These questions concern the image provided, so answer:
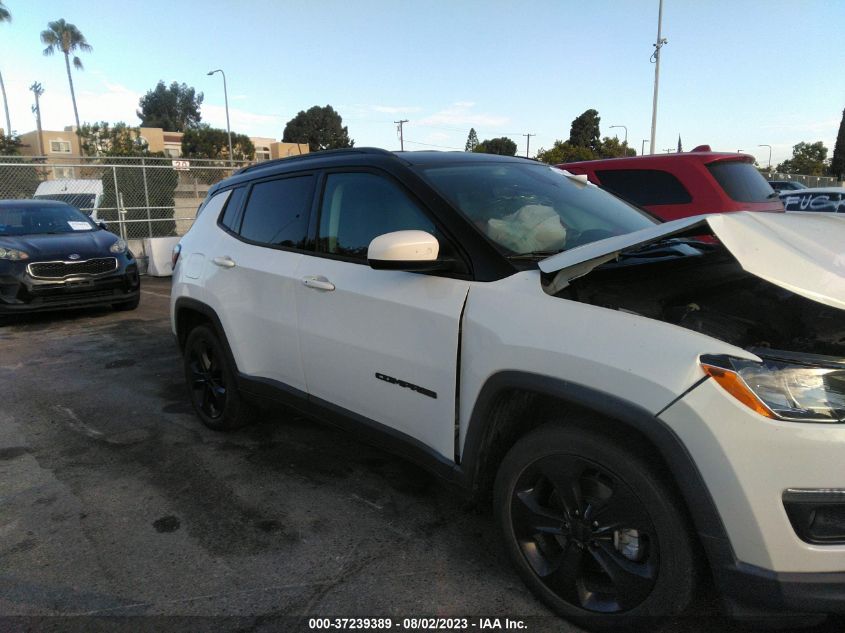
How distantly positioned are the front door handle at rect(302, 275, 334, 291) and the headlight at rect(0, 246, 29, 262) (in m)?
6.18

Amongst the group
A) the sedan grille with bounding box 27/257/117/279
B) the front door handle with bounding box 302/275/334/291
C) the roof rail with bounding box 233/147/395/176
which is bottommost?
the sedan grille with bounding box 27/257/117/279

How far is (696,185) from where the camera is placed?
6.36m

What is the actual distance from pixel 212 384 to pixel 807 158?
7051cm

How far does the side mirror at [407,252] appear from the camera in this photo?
92.2 inches

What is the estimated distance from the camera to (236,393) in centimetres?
393

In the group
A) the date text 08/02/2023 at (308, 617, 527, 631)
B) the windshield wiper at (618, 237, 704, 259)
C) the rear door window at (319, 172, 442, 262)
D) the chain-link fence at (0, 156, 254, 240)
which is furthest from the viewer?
the chain-link fence at (0, 156, 254, 240)

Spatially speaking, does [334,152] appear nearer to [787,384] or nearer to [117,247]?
[787,384]

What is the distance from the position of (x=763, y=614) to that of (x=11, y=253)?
27.9 ft

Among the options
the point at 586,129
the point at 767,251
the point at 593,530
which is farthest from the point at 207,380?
the point at 586,129

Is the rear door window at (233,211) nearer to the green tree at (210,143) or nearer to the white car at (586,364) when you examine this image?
the white car at (586,364)

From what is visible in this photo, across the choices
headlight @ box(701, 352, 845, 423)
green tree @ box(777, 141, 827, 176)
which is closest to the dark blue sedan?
headlight @ box(701, 352, 845, 423)

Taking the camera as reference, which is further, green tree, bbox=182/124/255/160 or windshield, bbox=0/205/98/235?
green tree, bbox=182/124/255/160

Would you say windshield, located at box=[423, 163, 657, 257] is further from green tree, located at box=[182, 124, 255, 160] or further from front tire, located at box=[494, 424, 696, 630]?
green tree, located at box=[182, 124, 255, 160]

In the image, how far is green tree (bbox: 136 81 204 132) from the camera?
363 ft
